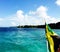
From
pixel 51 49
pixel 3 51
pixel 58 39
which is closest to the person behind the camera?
pixel 58 39

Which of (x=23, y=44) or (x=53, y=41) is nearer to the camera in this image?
(x=53, y=41)

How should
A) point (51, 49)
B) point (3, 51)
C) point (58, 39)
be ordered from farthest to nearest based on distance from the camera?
point (3, 51)
point (51, 49)
point (58, 39)

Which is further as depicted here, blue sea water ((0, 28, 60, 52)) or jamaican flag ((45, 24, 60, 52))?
blue sea water ((0, 28, 60, 52))

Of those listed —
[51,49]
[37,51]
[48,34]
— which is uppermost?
[48,34]

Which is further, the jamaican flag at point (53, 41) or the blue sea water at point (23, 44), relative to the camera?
the blue sea water at point (23, 44)

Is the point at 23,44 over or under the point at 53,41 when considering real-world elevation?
under

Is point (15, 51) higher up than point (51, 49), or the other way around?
point (51, 49)

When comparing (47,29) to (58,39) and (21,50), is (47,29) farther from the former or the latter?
(21,50)

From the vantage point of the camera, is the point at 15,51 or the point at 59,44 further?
the point at 15,51

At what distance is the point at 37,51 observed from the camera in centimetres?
2477

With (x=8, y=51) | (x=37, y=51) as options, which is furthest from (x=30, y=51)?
(x=8, y=51)

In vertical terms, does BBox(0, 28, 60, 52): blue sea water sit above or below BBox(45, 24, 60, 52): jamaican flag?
below

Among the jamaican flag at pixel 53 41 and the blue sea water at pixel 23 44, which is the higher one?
the jamaican flag at pixel 53 41

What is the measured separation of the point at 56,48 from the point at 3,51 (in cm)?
1863
